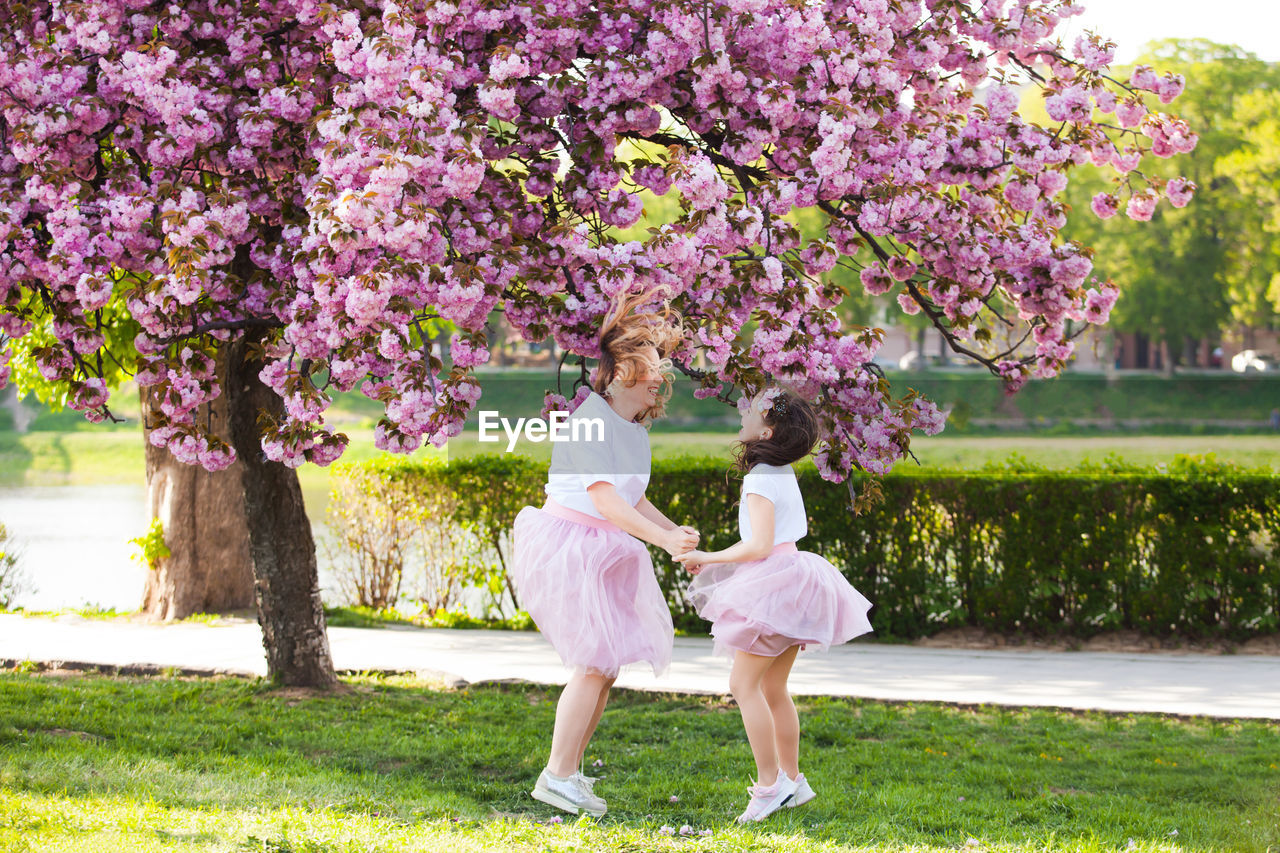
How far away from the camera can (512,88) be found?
4762 millimetres

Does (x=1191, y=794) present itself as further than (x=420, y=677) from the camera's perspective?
No

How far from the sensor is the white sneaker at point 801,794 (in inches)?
182

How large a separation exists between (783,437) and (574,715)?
1263 mm

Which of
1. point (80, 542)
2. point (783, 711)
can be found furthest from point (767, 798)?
point (80, 542)

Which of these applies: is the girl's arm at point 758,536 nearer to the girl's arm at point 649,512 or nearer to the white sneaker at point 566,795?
the girl's arm at point 649,512

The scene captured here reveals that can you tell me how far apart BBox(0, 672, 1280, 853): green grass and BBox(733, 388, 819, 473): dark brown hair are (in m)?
1.31

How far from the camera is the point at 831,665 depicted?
7867 millimetres

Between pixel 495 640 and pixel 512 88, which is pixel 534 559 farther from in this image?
pixel 495 640

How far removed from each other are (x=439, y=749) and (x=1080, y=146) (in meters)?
4.12

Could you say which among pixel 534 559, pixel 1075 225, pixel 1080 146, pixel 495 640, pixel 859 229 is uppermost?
pixel 1075 225

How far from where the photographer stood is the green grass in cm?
418

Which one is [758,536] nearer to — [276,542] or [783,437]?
[783,437]

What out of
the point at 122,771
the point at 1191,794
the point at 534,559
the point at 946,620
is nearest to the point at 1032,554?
the point at 946,620

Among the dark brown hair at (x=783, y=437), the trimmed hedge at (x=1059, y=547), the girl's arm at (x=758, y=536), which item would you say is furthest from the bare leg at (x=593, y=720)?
the trimmed hedge at (x=1059, y=547)
